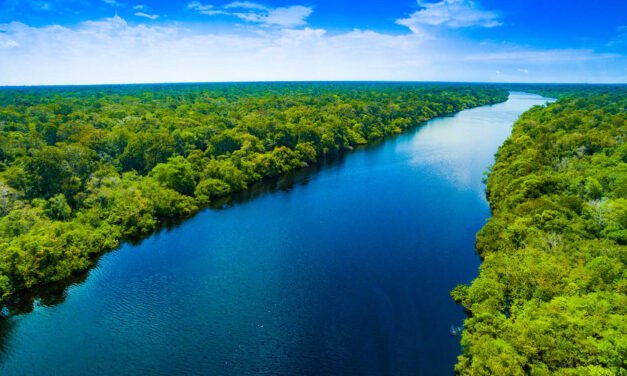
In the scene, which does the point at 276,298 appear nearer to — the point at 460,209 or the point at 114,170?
the point at 460,209

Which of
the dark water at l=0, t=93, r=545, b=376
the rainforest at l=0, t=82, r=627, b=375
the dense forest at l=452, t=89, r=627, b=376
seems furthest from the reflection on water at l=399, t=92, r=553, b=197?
the dense forest at l=452, t=89, r=627, b=376

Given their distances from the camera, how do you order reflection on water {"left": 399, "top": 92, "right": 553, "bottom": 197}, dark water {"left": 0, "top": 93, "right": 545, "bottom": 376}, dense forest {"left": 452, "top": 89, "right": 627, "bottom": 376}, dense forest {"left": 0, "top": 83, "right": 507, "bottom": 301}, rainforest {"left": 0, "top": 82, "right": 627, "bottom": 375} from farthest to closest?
reflection on water {"left": 399, "top": 92, "right": 553, "bottom": 197} → dense forest {"left": 0, "top": 83, "right": 507, "bottom": 301} → dark water {"left": 0, "top": 93, "right": 545, "bottom": 376} → rainforest {"left": 0, "top": 82, "right": 627, "bottom": 375} → dense forest {"left": 452, "top": 89, "right": 627, "bottom": 376}

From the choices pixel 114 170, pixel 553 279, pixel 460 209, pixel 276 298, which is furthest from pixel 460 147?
pixel 114 170

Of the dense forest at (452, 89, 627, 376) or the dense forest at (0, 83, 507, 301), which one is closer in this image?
the dense forest at (452, 89, 627, 376)

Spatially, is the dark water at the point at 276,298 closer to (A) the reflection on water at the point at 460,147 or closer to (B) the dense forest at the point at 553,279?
(B) the dense forest at the point at 553,279

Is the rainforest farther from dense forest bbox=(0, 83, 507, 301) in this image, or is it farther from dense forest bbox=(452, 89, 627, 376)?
dense forest bbox=(0, 83, 507, 301)

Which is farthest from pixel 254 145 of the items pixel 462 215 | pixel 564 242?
pixel 564 242

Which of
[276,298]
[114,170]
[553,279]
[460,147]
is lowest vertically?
[276,298]

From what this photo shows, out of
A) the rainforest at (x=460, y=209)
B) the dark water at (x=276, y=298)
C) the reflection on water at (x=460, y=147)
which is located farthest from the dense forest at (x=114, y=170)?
the reflection on water at (x=460, y=147)
